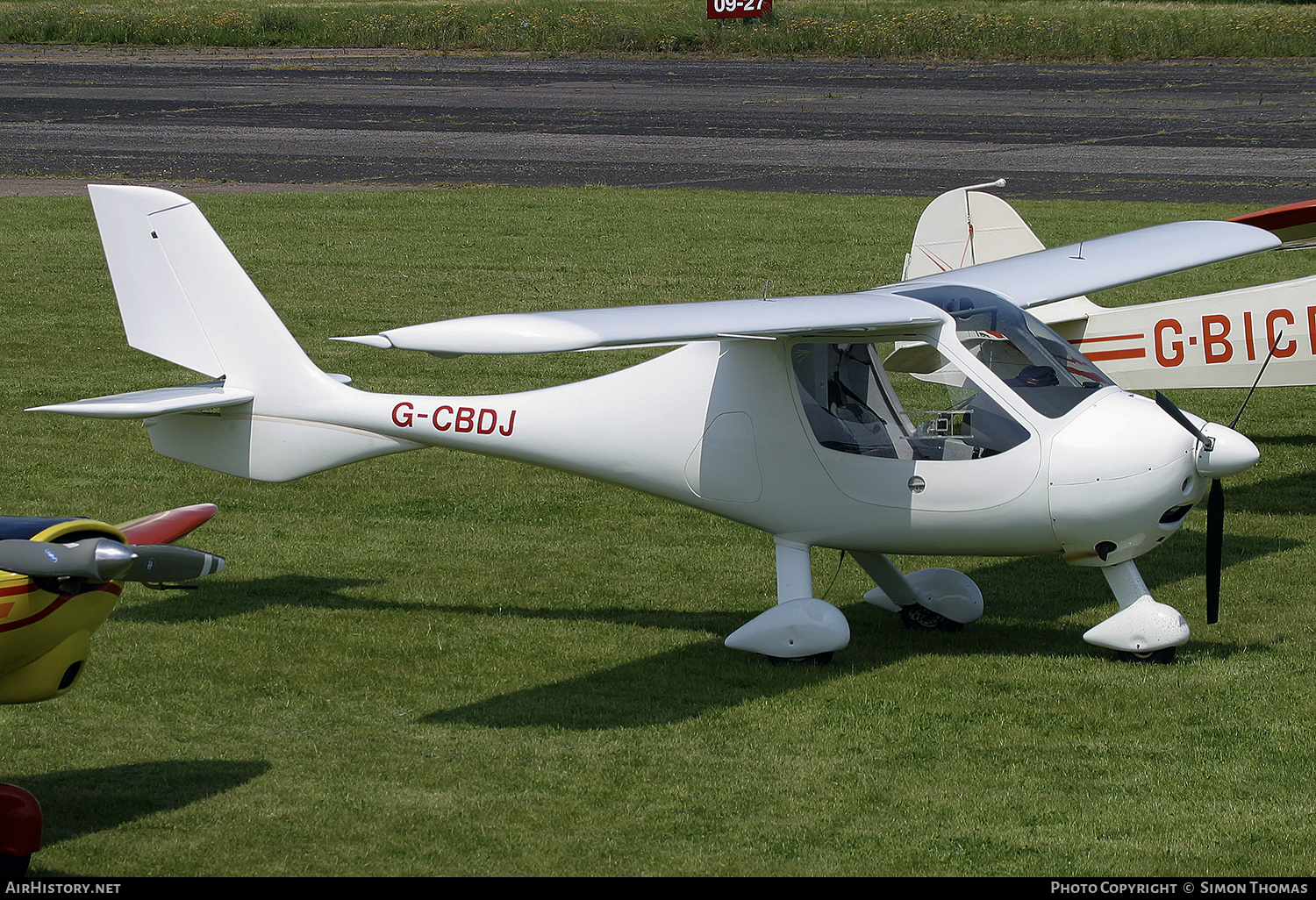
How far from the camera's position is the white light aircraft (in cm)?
777

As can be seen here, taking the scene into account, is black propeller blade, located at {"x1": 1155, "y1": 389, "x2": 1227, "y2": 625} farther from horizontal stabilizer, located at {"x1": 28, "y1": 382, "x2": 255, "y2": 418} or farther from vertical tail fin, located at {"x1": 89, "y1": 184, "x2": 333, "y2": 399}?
horizontal stabilizer, located at {"x1": 28, "y1": 382, "x2": 255, "y2": 418}

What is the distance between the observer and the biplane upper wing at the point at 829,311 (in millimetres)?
6867

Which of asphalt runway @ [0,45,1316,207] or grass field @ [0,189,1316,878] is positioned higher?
asphalt runway @ [0,45,1316,207]

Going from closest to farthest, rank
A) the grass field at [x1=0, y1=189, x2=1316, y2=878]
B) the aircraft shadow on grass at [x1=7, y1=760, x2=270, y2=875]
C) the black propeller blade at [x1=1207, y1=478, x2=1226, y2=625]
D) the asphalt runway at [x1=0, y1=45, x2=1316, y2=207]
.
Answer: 1. the grass field at [x1=0, y1=189, x2=1316, y2=878]
2. the aircraft shadow on grass at [x1=7, y1=760, x2=270, y2=875]
3. the black propeller blade at [x1=1207, y1=478, x2=1226, y2=625]
4. the asphalt runway at [x1=0, y1=45, x2=1316, y2=207]

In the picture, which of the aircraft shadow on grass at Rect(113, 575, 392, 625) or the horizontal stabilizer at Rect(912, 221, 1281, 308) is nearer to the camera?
the horizontal stabilizer at Rect(912, 221, 1281, 308)

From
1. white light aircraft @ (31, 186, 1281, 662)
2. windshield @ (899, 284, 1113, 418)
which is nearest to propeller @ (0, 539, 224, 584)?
white light aircraft @ (31, 186, 1281, 662)

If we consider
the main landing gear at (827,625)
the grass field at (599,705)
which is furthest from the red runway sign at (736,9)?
the main landing gear at (827,625)

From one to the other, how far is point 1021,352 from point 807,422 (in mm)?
1235

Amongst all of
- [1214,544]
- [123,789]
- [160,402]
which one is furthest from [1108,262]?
[123,789]

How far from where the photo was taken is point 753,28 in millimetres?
54031

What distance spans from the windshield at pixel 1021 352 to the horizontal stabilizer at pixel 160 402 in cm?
424

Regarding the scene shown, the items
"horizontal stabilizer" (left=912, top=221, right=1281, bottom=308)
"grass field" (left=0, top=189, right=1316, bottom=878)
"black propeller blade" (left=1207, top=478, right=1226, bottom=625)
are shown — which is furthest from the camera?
"horizontal stabilizer" (left=912, top=221, right=1281, bottom=308)

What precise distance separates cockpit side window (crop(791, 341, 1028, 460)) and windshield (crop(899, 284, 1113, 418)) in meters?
0.19

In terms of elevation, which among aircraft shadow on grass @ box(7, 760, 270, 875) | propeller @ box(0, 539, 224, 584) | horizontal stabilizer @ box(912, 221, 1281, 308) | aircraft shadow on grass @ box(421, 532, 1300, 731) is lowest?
aircraft shadow on grass @ box(421, 532, 1300, 731)
